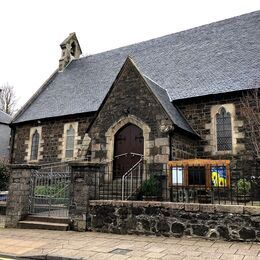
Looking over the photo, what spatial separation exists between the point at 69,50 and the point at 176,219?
66.8 feet

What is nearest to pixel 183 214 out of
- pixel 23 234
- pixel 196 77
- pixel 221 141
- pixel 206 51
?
pixel 23 234

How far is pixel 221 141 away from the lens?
550 inches

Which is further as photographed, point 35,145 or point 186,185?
point 35,145

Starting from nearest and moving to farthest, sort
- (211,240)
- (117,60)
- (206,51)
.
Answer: (211,240) < (206,51) < (117,60)

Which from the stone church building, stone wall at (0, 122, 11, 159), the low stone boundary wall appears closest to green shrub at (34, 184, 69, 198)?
the stone church building

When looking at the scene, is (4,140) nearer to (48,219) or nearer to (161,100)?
(161,100)

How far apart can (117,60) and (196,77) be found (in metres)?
7.45

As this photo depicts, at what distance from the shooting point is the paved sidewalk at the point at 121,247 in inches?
237

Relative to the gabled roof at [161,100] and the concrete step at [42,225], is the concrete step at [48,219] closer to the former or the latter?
the concrete step at [42,225]

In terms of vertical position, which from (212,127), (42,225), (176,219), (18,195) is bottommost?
(42,225)

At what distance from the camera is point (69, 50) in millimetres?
25219

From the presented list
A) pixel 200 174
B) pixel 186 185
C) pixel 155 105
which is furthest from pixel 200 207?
pixel 155 105

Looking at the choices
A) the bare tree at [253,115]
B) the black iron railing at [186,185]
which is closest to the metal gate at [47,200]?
the black iron railing at [186,185]

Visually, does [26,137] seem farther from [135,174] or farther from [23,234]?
[23,234]
